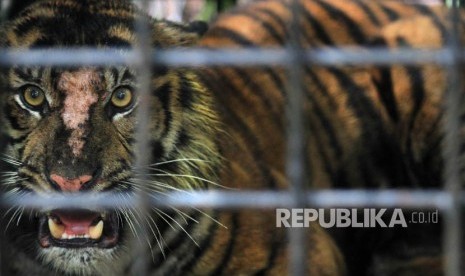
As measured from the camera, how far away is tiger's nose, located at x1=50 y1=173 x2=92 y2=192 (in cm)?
Result: 159

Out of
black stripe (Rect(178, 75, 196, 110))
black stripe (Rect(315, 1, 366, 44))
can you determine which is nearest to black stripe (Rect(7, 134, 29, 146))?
black stripe (Rect(178, 75, 196, 110))

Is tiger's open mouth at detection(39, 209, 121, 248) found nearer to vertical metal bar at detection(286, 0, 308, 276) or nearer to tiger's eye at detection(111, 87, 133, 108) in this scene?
tiger's eye at detection(111, 87, 133, 108)

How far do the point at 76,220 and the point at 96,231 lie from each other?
0.16ft

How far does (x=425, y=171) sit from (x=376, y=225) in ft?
0.70

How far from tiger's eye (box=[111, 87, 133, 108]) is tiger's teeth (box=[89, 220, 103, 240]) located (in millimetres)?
224

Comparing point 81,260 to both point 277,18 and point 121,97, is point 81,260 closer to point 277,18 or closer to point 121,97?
point 121,97

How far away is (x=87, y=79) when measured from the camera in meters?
1.71

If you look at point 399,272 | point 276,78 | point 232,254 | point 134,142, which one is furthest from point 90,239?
point 399,272

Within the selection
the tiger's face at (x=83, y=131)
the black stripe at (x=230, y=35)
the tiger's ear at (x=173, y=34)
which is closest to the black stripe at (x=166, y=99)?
the tiger's face at (x=83, y=131)

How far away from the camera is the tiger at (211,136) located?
1.71 metres

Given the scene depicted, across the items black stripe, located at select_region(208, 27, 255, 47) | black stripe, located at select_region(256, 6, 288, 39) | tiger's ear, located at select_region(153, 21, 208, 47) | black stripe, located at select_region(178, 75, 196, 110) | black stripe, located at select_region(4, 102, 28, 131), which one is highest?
black stripe, located at select_region(256, 6, 288, 39)

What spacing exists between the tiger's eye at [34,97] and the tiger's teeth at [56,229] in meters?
0.22

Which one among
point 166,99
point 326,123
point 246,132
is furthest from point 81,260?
point 326,123

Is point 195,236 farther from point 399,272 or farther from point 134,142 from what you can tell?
point 399,272
